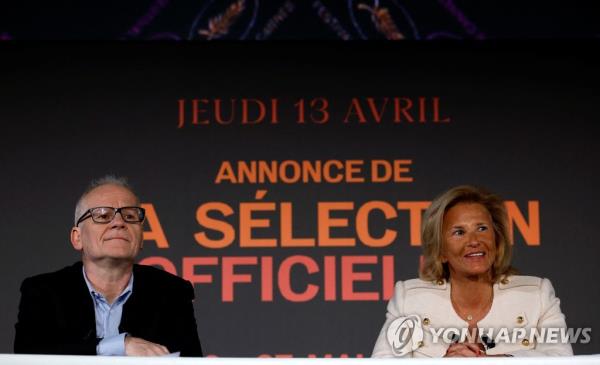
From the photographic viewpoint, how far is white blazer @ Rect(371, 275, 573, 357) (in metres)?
2.95

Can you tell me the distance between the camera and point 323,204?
4.80 m

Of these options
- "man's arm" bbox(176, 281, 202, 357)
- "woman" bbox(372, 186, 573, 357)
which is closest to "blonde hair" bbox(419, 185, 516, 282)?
"woman" bbox(372, 186, 573, 357)

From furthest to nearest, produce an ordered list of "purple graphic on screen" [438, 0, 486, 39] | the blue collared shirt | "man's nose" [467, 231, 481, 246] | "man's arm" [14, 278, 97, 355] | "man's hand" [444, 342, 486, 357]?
"purple graphic on screen" [438, 0, 486, 39] < "man's nose" [467, 231, 481, 246] < the blue collared shirt < "man's arm" [14, 278, 97, 355] < "man's hand" [444, 342, 486, 357]

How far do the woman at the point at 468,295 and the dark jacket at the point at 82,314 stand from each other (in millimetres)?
607

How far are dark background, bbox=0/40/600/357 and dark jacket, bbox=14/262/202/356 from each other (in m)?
1.66

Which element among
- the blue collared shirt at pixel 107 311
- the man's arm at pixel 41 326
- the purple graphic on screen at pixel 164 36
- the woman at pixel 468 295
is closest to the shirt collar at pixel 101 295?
the blue collared shirt at pixel 107 311

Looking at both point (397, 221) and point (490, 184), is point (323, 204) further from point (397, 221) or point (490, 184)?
point (490, 184)

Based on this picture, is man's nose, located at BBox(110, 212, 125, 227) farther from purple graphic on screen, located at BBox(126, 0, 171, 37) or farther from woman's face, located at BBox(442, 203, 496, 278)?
purple graphic on screen, located at BBox(126, 0, 171, 37)

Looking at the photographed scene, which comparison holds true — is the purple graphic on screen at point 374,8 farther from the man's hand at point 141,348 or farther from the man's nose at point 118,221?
the man's hand at point 141,348

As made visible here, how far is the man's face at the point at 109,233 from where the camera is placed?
305cm

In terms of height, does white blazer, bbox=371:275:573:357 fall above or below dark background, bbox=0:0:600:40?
below

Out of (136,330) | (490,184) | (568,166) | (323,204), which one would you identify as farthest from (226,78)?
(136,330)

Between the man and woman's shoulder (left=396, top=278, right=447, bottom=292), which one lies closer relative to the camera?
the man

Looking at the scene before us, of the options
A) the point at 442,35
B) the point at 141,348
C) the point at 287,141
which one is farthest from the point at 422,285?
the point at 442,35
